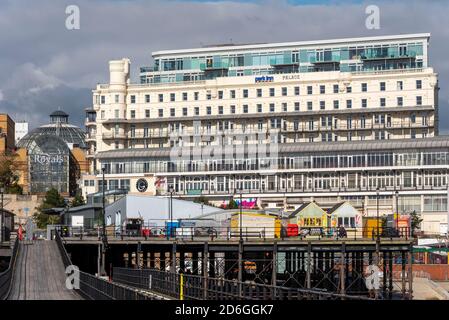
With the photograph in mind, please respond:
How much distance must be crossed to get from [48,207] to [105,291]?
12961cm

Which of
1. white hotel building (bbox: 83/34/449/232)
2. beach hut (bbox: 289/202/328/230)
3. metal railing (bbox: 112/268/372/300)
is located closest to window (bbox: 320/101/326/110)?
white hotel building (bbox: 83/34/449/232)

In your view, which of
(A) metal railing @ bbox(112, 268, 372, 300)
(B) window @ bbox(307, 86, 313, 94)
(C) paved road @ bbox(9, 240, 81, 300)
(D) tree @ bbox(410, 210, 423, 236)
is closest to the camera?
(A) metal railing @ bbox(112, 268, 372, 300)

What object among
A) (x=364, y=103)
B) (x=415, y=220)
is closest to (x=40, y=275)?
(x=415, y=220)

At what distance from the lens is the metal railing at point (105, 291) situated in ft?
163

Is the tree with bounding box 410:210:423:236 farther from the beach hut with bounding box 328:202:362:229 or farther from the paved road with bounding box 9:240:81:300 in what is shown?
the paved road with bounding box 9:240:81:300

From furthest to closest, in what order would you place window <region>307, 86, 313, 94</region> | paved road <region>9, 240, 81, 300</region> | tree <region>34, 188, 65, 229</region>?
window <region>307, 86, 313, 94</region> < tree <region>34, 188, 65, 229</region> < paved road <region>9, 240, 81, 300</region>

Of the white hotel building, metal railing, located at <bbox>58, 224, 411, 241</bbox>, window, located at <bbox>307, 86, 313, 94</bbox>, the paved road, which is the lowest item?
the paved road

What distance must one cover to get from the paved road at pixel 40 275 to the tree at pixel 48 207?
7149 cm

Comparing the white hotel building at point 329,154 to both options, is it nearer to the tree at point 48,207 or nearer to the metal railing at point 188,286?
the tree at point 48,207

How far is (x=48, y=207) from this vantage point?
187m

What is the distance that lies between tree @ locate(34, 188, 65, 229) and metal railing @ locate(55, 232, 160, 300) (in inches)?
4201

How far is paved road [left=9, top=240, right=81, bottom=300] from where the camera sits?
2800 inches

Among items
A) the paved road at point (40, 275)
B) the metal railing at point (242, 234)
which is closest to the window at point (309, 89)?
the metal railing at point (242, 234)
